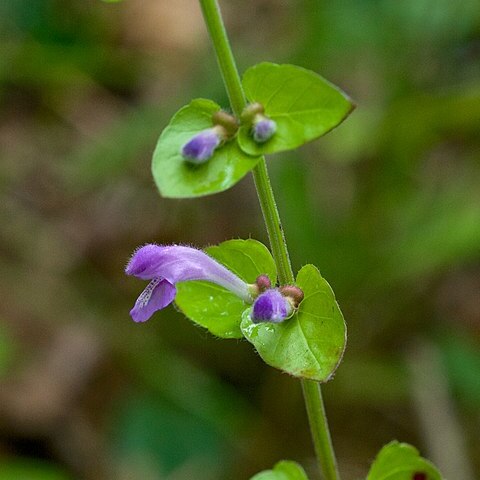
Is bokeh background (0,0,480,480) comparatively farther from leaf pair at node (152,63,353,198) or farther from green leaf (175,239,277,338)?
leaf pair at node (152,63,353,198)

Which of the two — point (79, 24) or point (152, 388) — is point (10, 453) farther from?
point (79, 24)

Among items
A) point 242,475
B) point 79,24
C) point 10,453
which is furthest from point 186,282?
point 79,24

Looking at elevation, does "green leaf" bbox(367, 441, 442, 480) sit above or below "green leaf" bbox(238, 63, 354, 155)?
below

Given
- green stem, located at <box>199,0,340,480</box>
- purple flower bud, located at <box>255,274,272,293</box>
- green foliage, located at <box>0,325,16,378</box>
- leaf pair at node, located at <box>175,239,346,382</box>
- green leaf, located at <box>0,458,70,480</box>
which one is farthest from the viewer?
green foliage, located at <box>0,325,16,378</box>

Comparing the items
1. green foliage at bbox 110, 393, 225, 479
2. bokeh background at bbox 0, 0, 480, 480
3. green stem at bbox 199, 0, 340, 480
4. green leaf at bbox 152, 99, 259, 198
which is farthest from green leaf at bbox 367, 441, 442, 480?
green foliage at bbox 110, 393, 225, 479

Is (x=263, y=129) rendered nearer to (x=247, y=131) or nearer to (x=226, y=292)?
(x=247, y=131)

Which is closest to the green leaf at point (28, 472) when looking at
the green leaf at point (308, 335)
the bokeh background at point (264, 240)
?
the bokeh background at point (264, 240)

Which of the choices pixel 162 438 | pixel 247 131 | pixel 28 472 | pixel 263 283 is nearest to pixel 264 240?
pixel 162 438
